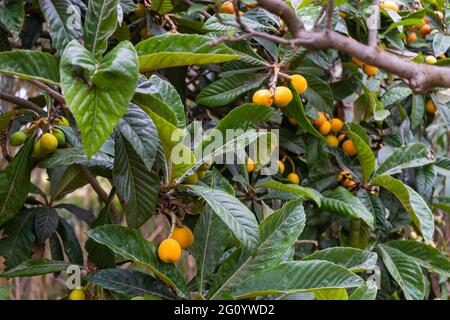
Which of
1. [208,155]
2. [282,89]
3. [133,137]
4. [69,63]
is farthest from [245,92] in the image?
[69,63]

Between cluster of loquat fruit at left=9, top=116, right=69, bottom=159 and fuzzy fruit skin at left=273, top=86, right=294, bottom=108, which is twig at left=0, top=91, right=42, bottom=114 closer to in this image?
cluster of loquat fruit at left=9, top=116, right=69, bottom=159

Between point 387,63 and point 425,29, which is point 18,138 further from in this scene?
point 425,29

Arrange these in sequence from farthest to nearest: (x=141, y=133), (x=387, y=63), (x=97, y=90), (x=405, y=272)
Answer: (x=405, y=272) → (x=141, y=133) → (x=97, y=90) → (x=387, y=63)

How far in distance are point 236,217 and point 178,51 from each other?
26 centimetres

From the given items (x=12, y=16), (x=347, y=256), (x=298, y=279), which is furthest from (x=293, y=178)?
(x=12, y=16)

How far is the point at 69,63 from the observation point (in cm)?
74

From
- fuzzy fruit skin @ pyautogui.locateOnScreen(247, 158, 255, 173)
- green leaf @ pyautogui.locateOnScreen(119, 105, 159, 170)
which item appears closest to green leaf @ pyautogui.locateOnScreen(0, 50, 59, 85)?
green leaf @ pyautogui.locateOnScreen(119, 105, 159, 170)

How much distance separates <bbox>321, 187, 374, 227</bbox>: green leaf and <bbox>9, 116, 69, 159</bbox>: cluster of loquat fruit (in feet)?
1.81

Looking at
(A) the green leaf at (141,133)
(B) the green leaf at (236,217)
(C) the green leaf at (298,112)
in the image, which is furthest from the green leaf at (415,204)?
(A) the green leaf at (141,133)

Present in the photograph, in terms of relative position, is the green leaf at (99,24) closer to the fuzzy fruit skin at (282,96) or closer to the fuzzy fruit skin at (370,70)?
the fuzzy fruit skin at (282,96)

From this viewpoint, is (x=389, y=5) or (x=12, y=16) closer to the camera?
(x=12, y=16)

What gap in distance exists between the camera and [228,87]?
1.20 m

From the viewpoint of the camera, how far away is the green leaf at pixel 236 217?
86 centimetres
